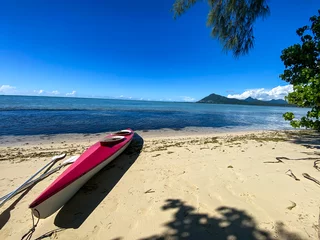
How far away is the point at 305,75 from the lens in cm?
590

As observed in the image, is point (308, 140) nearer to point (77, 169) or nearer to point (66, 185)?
point (77, 169)

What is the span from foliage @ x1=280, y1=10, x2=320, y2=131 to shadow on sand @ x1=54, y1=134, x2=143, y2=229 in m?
6.32

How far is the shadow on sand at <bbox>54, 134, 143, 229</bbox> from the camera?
255cm

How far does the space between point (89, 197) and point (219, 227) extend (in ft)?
8.00

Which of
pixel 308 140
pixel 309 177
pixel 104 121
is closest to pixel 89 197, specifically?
pixel 309 177

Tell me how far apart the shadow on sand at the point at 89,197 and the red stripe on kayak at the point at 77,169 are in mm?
462

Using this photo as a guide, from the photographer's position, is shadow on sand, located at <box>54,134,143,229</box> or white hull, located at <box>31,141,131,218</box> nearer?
white hull, located at <box>31,141,131,218</box>

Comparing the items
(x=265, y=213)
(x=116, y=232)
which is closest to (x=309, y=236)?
(x=265, y=213)

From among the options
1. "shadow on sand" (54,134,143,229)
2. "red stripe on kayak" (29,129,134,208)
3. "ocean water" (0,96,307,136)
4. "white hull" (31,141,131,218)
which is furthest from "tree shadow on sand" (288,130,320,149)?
"white hull" (31,141,131,218)

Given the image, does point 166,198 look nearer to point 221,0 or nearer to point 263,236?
point 263,236

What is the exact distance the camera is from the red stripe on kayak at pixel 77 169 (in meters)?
2.41

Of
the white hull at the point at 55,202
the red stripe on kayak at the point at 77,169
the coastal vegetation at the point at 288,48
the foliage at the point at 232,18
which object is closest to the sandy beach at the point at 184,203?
the white hull at the point at 55,202

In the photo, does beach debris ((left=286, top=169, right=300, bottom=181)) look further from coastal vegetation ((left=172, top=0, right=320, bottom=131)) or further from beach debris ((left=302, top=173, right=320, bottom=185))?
coastal vegetation ((left=172, top=0, right=320, bottom=131))

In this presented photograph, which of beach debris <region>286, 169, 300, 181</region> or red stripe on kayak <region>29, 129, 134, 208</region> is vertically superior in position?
red stripe on kayak <region>29, 129, 134, 208</region>
